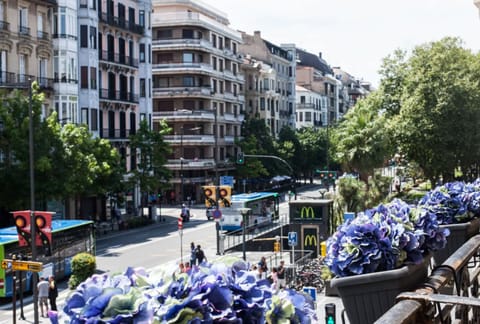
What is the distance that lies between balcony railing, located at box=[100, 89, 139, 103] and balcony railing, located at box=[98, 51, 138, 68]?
94.5 inches

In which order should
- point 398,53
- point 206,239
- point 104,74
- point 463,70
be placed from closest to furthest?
point 463,70 → point 206,239 → point 398,53 → point 104,74

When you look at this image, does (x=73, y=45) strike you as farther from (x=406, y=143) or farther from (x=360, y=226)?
(x=360, y=226)

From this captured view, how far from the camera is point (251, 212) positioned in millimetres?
55625

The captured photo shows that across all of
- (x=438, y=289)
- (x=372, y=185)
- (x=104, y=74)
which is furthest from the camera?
(x=104, y=74)

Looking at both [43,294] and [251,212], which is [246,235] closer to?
[251,212]

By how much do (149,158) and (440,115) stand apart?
2558 cm

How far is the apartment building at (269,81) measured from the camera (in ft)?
340

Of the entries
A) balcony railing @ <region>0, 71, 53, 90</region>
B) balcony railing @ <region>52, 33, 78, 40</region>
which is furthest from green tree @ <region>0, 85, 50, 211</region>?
balcony railing @ <region>52, 33, 78, 40</region>

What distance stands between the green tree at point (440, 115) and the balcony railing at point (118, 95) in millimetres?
24895

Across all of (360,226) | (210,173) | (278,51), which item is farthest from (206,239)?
(278,51)

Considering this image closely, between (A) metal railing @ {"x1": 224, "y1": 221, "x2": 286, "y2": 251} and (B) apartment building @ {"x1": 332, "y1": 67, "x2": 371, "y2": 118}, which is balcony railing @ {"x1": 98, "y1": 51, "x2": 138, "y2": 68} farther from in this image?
(B) apartment building @ {"x1": 332, "y1": 67, "x2": 371, "y2": 118}

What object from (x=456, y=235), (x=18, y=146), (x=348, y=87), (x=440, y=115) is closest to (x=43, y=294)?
(x=18, y=146)

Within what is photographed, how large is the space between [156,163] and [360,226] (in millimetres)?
55130

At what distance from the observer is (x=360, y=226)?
18.0 feet
